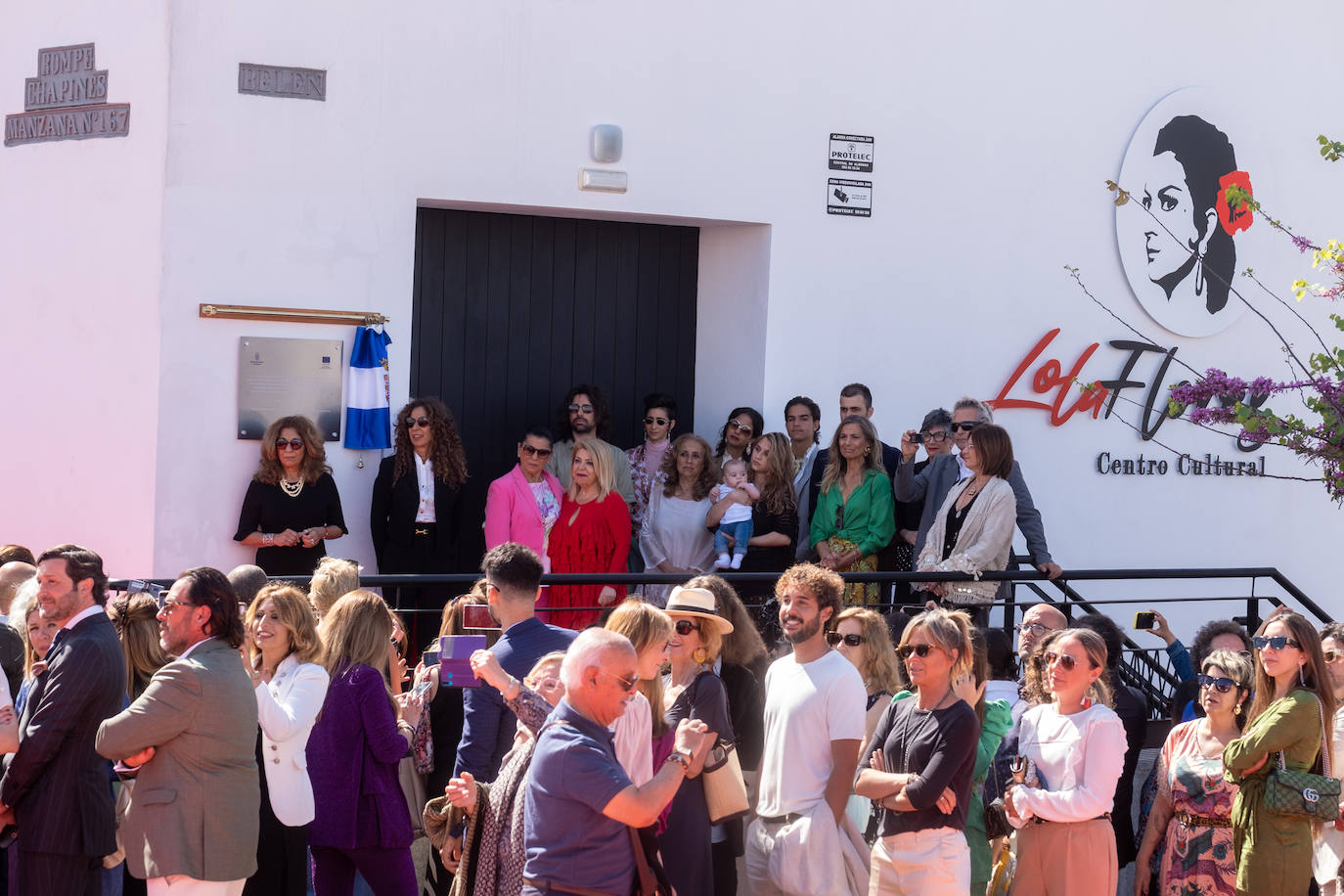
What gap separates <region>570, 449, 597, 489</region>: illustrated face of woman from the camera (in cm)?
873

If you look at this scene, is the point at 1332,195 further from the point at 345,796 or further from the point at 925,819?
the point at 345,796

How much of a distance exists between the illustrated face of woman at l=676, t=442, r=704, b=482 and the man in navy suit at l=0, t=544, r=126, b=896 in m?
4.09

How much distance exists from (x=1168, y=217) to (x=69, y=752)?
8.77m

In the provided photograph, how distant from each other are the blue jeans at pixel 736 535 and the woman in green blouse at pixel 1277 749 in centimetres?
351

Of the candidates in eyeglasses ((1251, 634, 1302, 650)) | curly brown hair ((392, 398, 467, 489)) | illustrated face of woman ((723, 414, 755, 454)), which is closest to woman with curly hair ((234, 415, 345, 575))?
curly brown hair ((392, 398, 467, 489))

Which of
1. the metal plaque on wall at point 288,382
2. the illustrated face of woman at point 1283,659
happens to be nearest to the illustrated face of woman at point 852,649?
the illustrated face of woman at point 1283,659

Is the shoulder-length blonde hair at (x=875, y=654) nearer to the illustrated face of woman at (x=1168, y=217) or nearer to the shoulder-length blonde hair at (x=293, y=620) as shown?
the shoulder-length blonde hair at (x=293, y=620)

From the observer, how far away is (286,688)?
545 cm

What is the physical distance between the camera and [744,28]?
9.78 metres

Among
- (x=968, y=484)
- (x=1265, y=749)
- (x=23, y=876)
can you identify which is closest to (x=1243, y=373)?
(x=968, y=484)

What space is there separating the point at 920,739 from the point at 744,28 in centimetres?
591

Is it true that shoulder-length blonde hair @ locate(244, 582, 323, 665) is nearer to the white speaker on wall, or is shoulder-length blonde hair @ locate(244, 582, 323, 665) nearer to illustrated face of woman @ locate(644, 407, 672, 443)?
illustrated face of woman @ locate(644, 407, 672, 443)

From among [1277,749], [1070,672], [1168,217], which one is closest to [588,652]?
[1070,672]

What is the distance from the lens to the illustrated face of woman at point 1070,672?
549 centimetres
